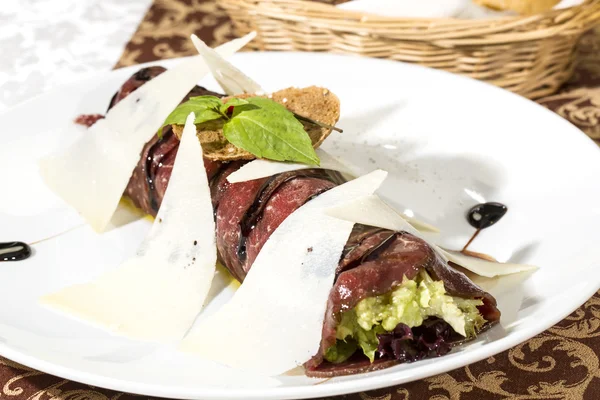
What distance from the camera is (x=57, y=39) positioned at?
4.82m

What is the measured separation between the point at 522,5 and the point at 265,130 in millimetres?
1793

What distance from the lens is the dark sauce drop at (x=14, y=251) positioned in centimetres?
266

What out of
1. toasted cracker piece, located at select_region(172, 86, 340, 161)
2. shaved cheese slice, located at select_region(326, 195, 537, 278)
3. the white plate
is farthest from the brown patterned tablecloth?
toasted cracker piece, located at select_region(172, 86, 340, 161)

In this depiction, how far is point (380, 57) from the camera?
363 centimetres

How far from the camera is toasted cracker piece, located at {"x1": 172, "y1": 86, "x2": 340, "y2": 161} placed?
2447 millimetres

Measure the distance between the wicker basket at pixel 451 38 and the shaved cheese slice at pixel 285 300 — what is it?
1389mm

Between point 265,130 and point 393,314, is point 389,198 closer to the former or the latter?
point 265,130

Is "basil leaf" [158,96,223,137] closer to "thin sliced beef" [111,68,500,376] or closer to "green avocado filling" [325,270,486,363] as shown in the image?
"thin sliced beef" [111,68,500,376]

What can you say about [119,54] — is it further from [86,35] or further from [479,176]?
[479,176]

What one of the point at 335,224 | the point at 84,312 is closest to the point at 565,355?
the point at 335,224

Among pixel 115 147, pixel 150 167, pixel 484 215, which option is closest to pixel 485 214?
pixel 484 215

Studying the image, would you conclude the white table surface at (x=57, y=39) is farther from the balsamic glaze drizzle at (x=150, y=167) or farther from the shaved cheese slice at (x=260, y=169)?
the shaved cheese slice at (x=260, y=169)

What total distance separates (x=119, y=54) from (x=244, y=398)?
10.6 feet

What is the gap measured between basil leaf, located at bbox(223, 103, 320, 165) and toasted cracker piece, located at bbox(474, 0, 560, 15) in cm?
167
